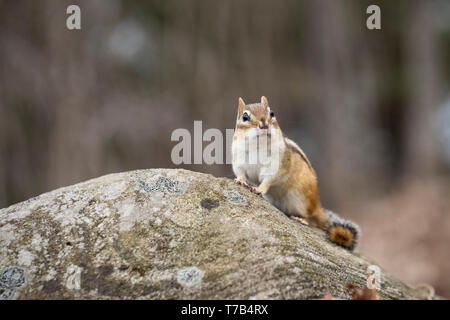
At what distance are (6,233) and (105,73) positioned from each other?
316 inches

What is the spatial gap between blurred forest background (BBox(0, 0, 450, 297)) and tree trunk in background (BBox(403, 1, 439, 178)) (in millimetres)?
37

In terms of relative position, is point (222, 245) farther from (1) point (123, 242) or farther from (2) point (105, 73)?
(2) point (105, 73)

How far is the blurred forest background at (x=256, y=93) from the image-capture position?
9250 mm

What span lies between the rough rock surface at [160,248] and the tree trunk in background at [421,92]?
10.1 metres

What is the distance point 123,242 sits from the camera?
271cm

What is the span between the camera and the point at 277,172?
13.0 feet

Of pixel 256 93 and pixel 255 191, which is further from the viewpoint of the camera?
pixel 256 93

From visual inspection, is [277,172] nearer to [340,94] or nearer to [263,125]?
[263,125]

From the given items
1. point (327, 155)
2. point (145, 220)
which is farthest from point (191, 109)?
point (145, 220)

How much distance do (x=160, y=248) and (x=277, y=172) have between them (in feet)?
5.09

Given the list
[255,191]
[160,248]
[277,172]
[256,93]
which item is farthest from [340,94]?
[160,248]

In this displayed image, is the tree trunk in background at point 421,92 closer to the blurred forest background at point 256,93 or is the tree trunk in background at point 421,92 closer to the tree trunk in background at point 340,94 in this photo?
the blurred forest background at point 256,93

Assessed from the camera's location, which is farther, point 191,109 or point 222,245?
point 191,109

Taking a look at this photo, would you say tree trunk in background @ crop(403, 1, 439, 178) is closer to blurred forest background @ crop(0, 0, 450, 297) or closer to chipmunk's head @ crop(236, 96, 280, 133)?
blurred forest background @ crop(0, 0, 450, 297)
